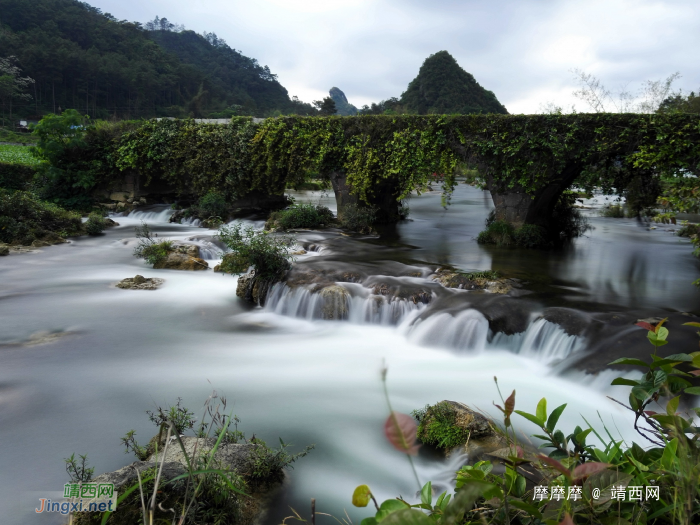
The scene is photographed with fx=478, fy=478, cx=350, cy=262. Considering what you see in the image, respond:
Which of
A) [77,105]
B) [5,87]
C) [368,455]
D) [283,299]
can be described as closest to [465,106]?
[77,105]

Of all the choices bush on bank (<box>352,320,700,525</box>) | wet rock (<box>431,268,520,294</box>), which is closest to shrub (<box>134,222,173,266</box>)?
wet rock (<box>431,268,520,294</box>)

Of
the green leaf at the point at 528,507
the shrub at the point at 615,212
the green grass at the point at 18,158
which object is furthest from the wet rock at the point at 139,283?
the shrub at the point at 615,212

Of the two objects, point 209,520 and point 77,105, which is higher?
point 77,105

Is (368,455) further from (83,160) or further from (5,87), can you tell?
(5,87)

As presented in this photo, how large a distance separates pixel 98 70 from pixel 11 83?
11221 millimetres

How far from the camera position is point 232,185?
20141mm

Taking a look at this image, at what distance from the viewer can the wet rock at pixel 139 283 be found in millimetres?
10781

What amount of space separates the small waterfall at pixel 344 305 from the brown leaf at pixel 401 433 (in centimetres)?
786

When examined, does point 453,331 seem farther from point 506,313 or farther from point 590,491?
point 590,491

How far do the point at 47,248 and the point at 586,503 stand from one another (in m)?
16.8

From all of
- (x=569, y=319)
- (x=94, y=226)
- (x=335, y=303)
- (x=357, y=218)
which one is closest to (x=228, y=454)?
(x=335, y=303)

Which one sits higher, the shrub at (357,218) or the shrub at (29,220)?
the shrub at (357,218)

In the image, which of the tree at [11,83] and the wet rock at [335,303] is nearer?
the wet rock at [335,303]

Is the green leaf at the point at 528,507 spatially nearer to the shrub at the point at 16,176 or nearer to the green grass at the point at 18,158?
the shrub at the point at 16,176
